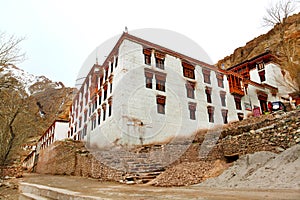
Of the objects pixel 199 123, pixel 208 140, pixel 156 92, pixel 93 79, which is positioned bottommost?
pixel 208 140

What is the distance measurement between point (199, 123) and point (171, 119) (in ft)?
9.64

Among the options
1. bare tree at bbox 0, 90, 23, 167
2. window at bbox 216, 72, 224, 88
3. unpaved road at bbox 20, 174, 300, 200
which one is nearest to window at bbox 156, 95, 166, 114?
window at bbox 216, 72, 224, 88

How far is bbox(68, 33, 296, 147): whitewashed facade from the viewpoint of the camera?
15445mm

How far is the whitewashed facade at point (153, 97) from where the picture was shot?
1545 centimetres

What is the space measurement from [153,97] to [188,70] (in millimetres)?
5216

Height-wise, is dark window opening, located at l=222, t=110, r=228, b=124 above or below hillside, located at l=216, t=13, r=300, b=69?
below

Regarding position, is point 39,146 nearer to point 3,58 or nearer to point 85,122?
point 85,122

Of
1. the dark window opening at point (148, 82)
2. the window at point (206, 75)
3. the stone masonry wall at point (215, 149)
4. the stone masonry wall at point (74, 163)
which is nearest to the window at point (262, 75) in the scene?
the window at point (206, 75)

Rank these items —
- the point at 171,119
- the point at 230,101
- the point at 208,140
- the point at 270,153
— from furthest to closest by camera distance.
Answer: the point at 230,101, the point at 171,119, the point at 208,140, the point at 270,153

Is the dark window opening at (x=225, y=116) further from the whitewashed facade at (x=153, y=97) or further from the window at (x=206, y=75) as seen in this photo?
the window at (x=206, y=75)

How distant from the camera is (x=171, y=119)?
17016 mm

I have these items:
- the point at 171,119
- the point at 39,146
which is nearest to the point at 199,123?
the point at 171,119

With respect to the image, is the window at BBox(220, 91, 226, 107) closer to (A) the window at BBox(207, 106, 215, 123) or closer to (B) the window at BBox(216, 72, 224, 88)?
(B) the window at BBox(216, 72, 224, 88)

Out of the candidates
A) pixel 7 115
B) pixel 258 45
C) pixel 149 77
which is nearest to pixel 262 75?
pixel 149 77
